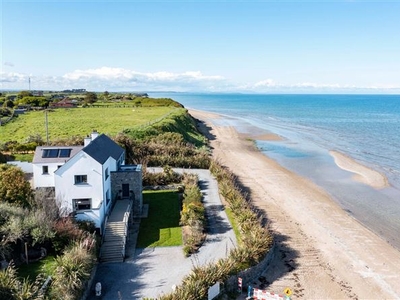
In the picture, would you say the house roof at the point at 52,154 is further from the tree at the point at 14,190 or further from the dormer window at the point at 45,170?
the tree at the point at 14,190

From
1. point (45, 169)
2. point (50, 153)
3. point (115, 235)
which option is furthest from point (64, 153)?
point (115, 235)

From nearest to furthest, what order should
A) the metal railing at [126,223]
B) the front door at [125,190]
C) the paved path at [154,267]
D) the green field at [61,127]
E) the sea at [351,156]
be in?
the paved path at [154,267] < the metal railing at [126,223] < the front door at [125,190] < the sea at [351,156] < the green field at [61,127]

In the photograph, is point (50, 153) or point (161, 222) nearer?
point (161, 222)

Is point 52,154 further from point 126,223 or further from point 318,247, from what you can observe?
point 318,247

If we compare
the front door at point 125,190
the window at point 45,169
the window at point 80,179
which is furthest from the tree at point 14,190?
the front door at point 125,190

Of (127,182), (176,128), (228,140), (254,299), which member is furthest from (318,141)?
(254,299)

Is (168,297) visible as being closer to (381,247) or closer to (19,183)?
(19,183)
